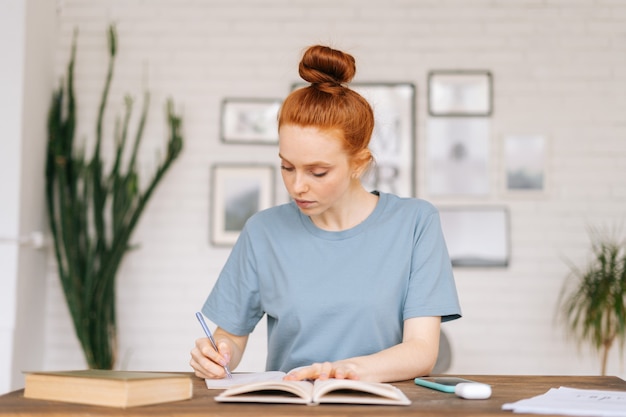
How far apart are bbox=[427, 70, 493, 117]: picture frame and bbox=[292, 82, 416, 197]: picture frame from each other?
12 centimetres

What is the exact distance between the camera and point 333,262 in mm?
2035

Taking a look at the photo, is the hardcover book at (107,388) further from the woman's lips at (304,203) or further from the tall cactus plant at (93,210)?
the tall cactus plant at (93,210)

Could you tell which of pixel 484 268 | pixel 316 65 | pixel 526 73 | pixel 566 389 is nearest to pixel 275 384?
pixel 566 389

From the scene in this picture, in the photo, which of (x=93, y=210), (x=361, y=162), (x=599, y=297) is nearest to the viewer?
(x=361, y=162)

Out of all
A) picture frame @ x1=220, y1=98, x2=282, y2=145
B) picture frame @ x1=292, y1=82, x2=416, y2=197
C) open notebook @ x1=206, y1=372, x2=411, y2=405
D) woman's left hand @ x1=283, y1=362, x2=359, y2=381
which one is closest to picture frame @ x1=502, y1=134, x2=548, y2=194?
picture frame @ x1=292, y1=82, x2=416, y2=197

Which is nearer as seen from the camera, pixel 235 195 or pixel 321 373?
pixel 321 373

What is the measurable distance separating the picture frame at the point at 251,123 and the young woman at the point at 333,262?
245 centimetres

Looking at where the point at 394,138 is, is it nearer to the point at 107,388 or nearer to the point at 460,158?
the point at 460,158

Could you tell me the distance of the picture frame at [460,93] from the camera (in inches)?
178

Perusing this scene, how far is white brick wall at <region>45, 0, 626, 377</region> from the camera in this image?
175 inches

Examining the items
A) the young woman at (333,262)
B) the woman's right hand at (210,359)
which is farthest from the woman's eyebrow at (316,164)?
the woman's right hand at (210,359)

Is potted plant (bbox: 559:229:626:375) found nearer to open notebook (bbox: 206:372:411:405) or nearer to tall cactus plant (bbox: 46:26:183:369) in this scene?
tall cactus plant (bbox: 46:26:183:369)

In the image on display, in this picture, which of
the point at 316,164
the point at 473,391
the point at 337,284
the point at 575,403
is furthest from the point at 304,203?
the point at 575,403

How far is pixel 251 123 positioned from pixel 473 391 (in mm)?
3219
